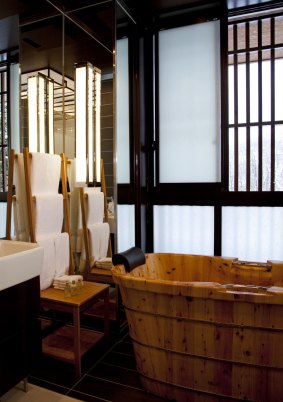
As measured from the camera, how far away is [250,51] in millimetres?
2676

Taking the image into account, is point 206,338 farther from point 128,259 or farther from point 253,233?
point 253,233

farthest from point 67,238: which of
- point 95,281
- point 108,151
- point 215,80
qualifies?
point 215,80

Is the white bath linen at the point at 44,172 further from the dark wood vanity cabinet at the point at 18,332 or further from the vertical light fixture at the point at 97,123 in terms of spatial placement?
the dark wood vanity cabinet at the point at 18,332

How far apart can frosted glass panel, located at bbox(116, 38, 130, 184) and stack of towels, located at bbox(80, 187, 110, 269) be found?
421mm

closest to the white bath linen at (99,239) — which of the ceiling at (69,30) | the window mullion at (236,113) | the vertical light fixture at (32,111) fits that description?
the vertical light fixture at (32,111)

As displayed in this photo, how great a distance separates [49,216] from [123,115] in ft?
4.24

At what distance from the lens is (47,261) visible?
2.26 metres

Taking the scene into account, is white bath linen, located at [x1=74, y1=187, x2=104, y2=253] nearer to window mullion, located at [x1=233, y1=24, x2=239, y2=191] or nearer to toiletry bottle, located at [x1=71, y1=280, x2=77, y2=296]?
toiletry bottle, located at [x1=71, y1=280, x2=77, y2=296]

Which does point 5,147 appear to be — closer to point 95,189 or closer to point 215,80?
point 95,189

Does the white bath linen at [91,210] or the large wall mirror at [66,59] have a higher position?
the large wall mirror at [66,59]

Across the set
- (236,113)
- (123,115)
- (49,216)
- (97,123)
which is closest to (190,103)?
(236,113)

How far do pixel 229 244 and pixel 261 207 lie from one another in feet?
1.49

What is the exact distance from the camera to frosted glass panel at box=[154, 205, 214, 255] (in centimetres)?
289

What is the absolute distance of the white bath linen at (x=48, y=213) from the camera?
2201 mm
